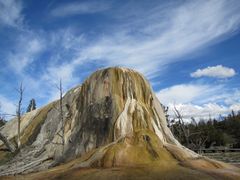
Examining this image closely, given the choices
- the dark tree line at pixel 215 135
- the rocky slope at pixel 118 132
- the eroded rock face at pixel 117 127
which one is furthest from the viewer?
the dark tree line at pixel 215 135

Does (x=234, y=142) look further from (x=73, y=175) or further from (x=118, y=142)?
(x=73, y=175)

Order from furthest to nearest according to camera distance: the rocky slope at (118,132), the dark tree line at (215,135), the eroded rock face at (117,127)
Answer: the dark tree line at (215,135)
the eroded rock face at (117,127)
the rocky slope at (118,132)

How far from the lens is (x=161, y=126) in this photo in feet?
67.7

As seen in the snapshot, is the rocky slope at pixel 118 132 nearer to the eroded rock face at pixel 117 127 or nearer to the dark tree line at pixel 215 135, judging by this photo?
the eroded rock face at pixel 117 127

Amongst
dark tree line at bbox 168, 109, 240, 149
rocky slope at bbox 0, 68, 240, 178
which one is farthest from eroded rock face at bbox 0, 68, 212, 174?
dark tree line at bbox 168, 109, 240, 149

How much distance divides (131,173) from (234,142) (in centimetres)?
4480

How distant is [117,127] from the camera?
62.1 ft

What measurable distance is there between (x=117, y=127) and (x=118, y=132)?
0.29 m

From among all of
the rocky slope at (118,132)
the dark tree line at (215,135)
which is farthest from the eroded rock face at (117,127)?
the dark tree line at (215,135)

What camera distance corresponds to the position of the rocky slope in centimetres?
1600

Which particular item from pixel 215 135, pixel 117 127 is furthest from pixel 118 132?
pixel 215 135

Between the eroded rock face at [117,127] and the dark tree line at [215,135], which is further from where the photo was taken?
the dark tree line at [215,135]

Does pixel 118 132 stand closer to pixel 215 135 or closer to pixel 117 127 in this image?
pixel 117 127

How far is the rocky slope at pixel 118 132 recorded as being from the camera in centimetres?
1600
